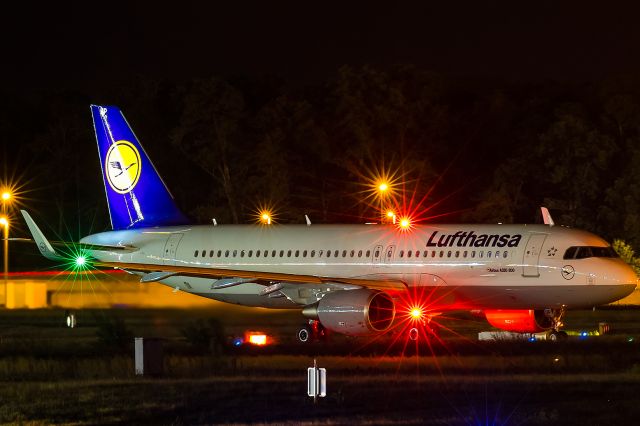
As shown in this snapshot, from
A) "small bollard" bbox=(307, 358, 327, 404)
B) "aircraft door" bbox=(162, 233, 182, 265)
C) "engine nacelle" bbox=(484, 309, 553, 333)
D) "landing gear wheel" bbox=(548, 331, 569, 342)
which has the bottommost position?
"small bollard" bbox=(307, 358, 327, 404)

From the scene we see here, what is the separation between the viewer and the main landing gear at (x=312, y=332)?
40844 mm

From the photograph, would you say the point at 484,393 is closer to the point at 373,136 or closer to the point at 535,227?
the point at 535,227

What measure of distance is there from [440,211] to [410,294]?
4623 cm

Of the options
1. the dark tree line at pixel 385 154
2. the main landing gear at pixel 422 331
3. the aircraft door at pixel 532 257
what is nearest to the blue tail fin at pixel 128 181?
the main landing gear at pixel 422 331

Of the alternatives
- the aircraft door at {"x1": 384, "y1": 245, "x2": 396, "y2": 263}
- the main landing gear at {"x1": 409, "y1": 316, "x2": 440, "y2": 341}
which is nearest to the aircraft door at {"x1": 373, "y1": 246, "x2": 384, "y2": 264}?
the aircraft door at {"x1": 384, "y1": 245, "x2": 396, "y2": 263}

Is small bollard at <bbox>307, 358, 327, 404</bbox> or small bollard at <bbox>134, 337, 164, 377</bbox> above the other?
small bollard at <bbox>134, 337, 164, 377</bbox>

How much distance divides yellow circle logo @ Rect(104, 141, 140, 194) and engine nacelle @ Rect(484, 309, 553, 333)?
1612 cm

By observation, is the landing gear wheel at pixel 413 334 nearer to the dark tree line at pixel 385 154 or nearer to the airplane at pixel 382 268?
the airplane at pixel 382 268

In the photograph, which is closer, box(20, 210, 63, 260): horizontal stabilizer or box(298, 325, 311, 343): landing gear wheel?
box(298, 325, 311, 343): landing gear wheel

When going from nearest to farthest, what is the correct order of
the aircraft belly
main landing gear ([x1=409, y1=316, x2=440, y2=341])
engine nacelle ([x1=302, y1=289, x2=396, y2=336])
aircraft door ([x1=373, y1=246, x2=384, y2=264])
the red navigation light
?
engine nacelle ([x1=302, y1=289, x2=396, y2=336]) → the aircraft belly → main landing gear ([x1=409, y1=316, x2=440, y2=341]) → the red navigation light → aircraft door ([x1=373, y1=246, x2=384, y2=264])

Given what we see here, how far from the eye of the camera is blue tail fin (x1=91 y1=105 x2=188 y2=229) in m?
50.3

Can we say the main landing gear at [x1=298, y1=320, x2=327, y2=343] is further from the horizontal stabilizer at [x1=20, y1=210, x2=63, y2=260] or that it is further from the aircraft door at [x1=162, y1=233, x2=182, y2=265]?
the aircraft door at [x1=162, y1=233, x2=182, y2=265]

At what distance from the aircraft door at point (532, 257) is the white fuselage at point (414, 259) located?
0.10 ft

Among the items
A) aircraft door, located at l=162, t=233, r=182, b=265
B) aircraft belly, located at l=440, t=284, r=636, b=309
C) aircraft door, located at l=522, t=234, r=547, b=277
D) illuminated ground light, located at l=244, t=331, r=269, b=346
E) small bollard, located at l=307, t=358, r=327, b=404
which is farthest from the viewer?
aircraft door, located at l=162, t=233, r=182, b=265
